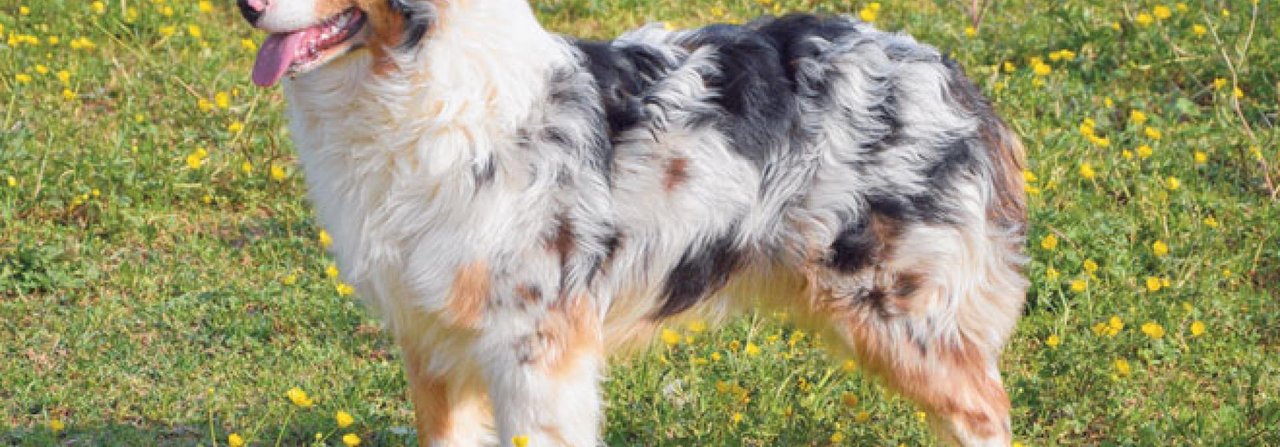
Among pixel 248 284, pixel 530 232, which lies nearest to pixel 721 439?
pixel 530 232

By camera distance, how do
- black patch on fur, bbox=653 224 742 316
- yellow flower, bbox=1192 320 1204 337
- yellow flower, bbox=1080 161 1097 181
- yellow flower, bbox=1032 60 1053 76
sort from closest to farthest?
black patch on fur, bbox=653 224 742 316, yellow flower, bbox=1192 320 1204 337, yellow flower, bbox=1080 161 1097 181, yellow flower, bbox=1032 60 1053 76

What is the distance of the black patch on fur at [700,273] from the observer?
423cm

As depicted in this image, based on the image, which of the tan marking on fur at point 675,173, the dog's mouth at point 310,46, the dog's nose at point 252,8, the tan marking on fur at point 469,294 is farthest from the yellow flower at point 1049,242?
the dog's nose at point 252,8

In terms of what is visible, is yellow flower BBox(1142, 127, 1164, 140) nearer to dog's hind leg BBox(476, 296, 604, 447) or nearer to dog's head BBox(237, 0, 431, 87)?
dog's hind leg BBox(476, 296, 604, 447)

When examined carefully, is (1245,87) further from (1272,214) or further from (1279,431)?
(1279,431)

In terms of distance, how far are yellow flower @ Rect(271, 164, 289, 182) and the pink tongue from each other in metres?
2.47

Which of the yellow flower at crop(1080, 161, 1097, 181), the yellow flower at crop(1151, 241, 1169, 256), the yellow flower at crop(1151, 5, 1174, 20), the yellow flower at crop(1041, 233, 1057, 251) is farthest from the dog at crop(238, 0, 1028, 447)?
the yellow flower at crop(1151, 5, 1174, 20)

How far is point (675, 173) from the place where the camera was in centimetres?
414

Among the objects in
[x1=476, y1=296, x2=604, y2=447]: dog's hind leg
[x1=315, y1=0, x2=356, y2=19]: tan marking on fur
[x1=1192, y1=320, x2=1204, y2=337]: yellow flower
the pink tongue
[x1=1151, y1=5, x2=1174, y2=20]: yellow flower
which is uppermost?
[x1=315, y1=0, x2=356, y2=19]: tan marking on fur

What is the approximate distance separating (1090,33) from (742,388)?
304 centimetres

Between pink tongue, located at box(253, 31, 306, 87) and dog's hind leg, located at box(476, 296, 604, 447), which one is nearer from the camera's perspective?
pink tongue, located at box(253, 31, 306, 87)

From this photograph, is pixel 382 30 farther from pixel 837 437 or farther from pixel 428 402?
pixel 837 437

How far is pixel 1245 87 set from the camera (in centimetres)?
706

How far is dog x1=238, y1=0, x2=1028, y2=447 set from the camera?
13.1 feet
